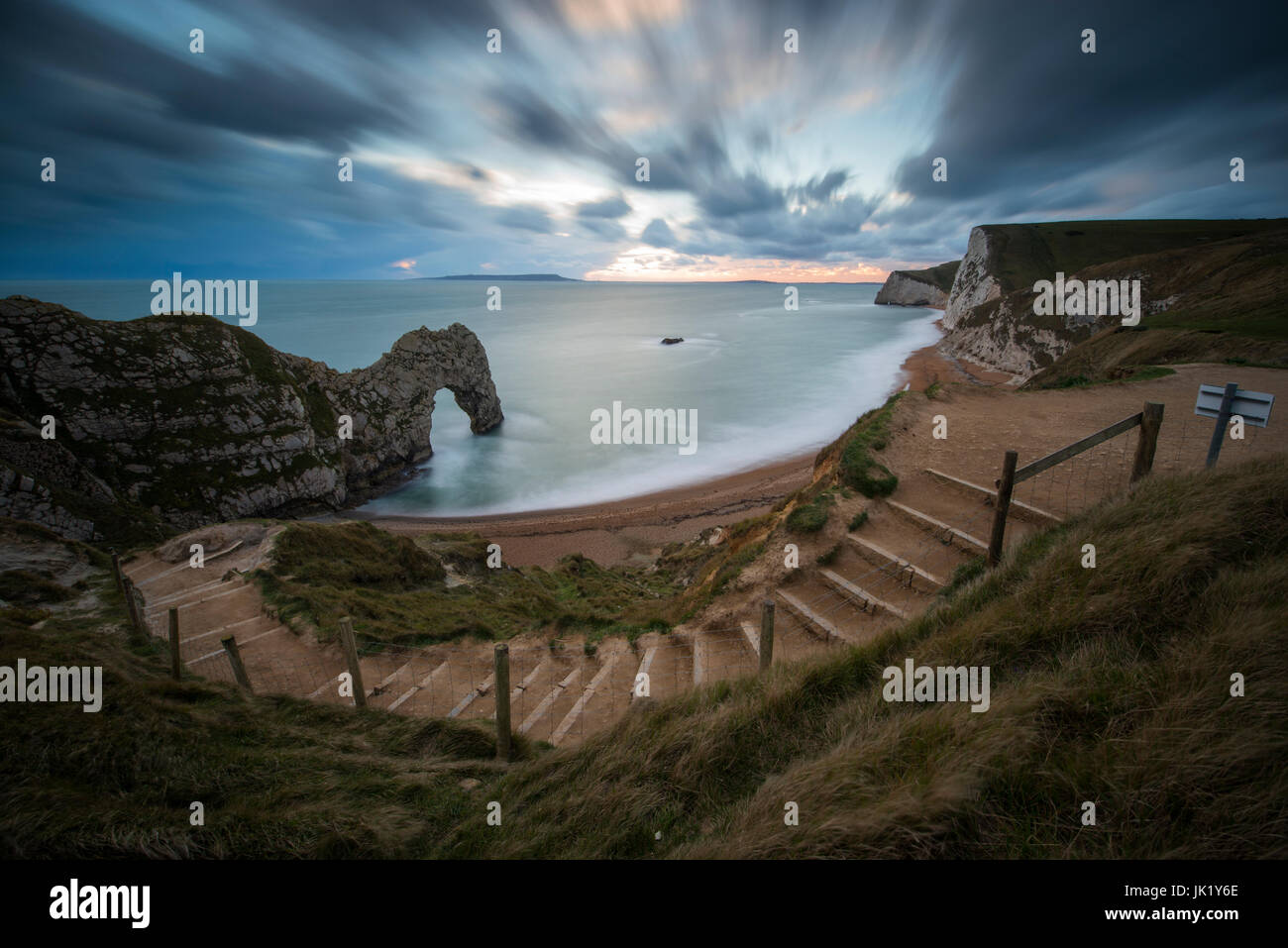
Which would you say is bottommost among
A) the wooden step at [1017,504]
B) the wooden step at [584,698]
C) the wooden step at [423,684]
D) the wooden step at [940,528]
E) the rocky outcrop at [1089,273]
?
the wooden step at [423,684]

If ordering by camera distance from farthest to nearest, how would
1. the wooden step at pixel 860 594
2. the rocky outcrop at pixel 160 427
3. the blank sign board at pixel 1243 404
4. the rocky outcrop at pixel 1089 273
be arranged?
the rocky outcrop at pixel 1089 273 → the rocky outcrop at pixel 160 427 → the wooden step at pixel 860 594 → the blank sign board at pixel 1243 404

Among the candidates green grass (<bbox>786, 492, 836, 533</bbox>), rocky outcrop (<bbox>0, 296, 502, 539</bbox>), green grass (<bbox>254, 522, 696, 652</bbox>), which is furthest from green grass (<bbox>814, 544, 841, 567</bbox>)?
rocky outcrop (<bbox>0, 296, 502, 539</bbox>)

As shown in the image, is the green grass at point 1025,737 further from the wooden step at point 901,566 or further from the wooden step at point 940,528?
the wooden step at point 940,528

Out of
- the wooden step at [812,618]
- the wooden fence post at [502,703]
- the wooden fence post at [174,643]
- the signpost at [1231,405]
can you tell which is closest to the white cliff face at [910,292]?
the signpost at [1231,405]

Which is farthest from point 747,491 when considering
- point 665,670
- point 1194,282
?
point 1194,282

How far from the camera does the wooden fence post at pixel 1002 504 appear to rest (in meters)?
5.80

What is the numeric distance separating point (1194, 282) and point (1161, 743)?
47.9 meters

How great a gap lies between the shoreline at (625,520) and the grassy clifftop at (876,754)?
15258 mm

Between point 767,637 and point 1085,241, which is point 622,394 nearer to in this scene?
point 767,637

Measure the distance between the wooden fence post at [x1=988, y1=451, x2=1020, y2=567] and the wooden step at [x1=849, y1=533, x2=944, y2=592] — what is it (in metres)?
0.98

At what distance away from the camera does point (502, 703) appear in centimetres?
506
